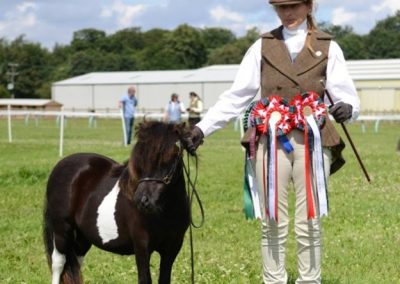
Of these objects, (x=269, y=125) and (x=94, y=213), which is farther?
(x=94, y=213)

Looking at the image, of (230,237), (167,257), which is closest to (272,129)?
(167,257)

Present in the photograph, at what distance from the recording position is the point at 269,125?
505cm

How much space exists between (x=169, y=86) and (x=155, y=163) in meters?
64.3

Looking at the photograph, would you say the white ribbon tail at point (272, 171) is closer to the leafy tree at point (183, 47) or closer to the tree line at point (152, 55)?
the tree line at point (152, 55)

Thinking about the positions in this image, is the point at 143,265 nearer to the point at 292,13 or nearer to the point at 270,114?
the point at 270,114

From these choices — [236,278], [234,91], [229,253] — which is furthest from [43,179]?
[234,91]

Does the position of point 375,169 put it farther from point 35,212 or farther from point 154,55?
point 154,55

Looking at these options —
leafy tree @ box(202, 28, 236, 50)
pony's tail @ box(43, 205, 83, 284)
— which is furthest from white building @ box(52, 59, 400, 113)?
pony's tail @ box(43, 205, 83, 284)

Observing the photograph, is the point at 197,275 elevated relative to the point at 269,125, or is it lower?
lower

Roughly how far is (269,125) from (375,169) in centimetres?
1028

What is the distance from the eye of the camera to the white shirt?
4.96 metres

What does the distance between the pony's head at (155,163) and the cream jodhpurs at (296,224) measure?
0.73 m

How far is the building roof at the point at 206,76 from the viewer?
61625 millimetres

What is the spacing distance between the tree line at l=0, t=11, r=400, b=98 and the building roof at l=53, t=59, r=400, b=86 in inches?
990
